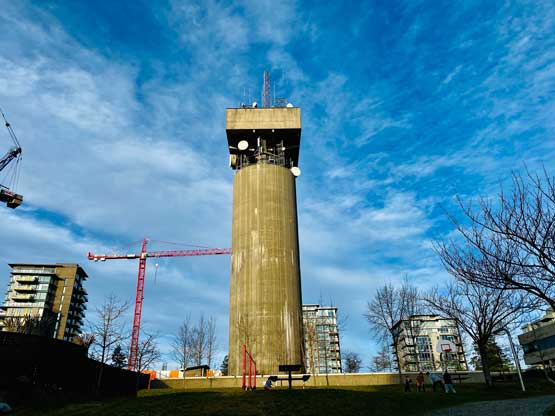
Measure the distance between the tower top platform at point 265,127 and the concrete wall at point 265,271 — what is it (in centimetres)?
366

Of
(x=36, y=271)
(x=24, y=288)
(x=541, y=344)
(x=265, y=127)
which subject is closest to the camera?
(x=265, y=127)

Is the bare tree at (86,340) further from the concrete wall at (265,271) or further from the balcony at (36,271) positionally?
the balcony at (36,271)

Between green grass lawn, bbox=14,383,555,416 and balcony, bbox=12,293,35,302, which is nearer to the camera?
green grass lawn, bbox=14,383,555,416

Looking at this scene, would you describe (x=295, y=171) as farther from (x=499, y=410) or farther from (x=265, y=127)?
(x=499, y=410)

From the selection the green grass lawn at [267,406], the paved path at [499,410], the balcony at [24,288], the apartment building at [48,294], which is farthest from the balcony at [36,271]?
the paved path at [499,410]

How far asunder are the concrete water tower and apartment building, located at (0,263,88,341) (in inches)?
3412

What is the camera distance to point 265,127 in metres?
44.2

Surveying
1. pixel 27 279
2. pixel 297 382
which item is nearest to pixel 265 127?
pixel 297 382

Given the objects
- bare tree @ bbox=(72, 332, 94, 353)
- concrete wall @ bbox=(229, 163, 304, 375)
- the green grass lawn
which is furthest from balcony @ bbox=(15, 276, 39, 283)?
the green grass lawn

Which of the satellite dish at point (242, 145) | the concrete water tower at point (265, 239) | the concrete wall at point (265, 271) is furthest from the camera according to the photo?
the satellite dish at point (242, 145)

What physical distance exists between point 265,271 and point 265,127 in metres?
16.4

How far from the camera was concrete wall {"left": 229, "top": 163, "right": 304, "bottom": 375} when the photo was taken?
119ft

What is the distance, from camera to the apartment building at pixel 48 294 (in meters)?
105

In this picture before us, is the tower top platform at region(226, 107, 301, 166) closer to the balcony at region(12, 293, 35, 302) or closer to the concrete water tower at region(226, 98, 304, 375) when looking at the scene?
the concrete water tower at region(226, 98, 304, 375)
